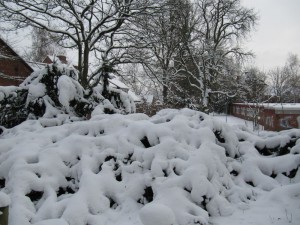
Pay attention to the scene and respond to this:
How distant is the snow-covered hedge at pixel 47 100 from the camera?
634cm

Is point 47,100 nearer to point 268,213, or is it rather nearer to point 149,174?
point 149,174

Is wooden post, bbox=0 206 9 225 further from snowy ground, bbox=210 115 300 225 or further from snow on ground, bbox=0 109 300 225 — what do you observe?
snowy ground, bbox=210 115 300 225

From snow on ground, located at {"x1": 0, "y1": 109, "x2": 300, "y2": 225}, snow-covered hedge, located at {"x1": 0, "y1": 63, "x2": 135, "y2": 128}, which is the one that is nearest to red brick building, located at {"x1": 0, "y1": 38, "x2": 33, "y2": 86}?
snow-covered hedge, located at {"x1": 0, "y1": 63, "x2": 135, "y2": 128}

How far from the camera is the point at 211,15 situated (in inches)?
1176

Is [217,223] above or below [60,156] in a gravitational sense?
below

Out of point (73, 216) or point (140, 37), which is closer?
point (73, 216)

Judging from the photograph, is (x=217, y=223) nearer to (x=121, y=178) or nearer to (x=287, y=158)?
(x=121, y=178)

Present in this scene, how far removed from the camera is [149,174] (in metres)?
4.03

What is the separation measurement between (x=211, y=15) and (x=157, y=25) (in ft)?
47.9

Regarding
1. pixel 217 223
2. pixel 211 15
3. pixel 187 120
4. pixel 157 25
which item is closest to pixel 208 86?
pixel 211 15

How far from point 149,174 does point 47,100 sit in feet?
11.5

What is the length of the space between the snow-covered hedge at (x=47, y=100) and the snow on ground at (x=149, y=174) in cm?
113

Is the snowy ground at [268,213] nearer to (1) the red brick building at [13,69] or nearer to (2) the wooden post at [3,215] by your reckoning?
(2) the wooden post at [3,215]

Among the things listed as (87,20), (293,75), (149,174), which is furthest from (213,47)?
(293,75)
